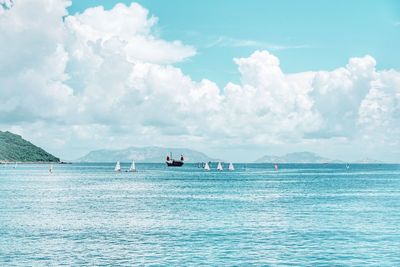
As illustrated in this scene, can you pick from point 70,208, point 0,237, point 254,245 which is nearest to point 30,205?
point 70,208

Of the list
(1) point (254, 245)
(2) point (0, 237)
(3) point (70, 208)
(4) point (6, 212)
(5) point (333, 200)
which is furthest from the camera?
(5) point (333, 200)

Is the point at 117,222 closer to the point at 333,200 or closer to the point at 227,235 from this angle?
the point at 227,235

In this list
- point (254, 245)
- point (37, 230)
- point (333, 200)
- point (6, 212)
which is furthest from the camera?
point (333, 200)

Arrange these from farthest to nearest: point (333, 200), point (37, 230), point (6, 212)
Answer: point (333, 200), point (6, 212), point (37, 230)

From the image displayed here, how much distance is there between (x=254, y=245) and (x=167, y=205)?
1882 inches

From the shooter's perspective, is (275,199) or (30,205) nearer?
(30,205)

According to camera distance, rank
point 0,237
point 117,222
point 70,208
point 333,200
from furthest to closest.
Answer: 1. point 333,200
2. point 70,208
3. point 117,222
4. point 0,237

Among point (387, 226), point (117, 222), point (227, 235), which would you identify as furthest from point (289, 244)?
point (117, 222)

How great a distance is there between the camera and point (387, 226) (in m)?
72.7

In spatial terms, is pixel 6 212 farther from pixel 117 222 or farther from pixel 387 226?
pixel 387 226

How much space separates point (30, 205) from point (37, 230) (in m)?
37.2

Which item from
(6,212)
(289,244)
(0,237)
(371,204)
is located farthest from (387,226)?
(6,212)

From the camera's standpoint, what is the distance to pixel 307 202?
11050 centimetres

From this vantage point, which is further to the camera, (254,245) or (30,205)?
(30,205)
